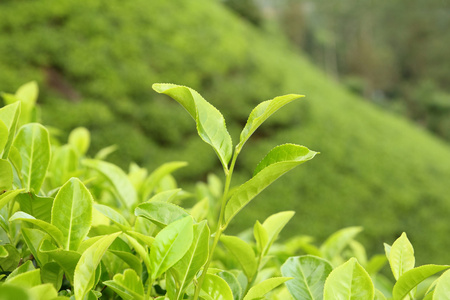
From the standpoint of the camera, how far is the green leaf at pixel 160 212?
475 millimetres

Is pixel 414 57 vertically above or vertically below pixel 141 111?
below

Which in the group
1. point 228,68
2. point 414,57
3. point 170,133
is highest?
point 228,68

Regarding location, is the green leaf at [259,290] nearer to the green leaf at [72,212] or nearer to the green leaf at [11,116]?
the green leaf at [72,212]

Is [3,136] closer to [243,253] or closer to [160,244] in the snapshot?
[160,244]

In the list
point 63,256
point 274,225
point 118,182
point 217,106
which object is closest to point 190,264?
point 63,256

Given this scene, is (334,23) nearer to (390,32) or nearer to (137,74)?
(390,32)

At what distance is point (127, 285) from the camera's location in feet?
1.44

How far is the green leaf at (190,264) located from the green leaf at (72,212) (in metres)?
0.12

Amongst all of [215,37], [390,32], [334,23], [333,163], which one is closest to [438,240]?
[333,163]

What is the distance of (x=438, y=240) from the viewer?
530cm

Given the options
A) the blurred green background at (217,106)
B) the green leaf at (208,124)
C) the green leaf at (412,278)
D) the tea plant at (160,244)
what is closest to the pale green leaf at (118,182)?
the tea plant at (160,244)

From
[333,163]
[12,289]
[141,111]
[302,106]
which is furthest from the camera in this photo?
[302,106]

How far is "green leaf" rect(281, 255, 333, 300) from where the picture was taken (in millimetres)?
503

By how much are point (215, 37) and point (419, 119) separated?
12.4 metres
